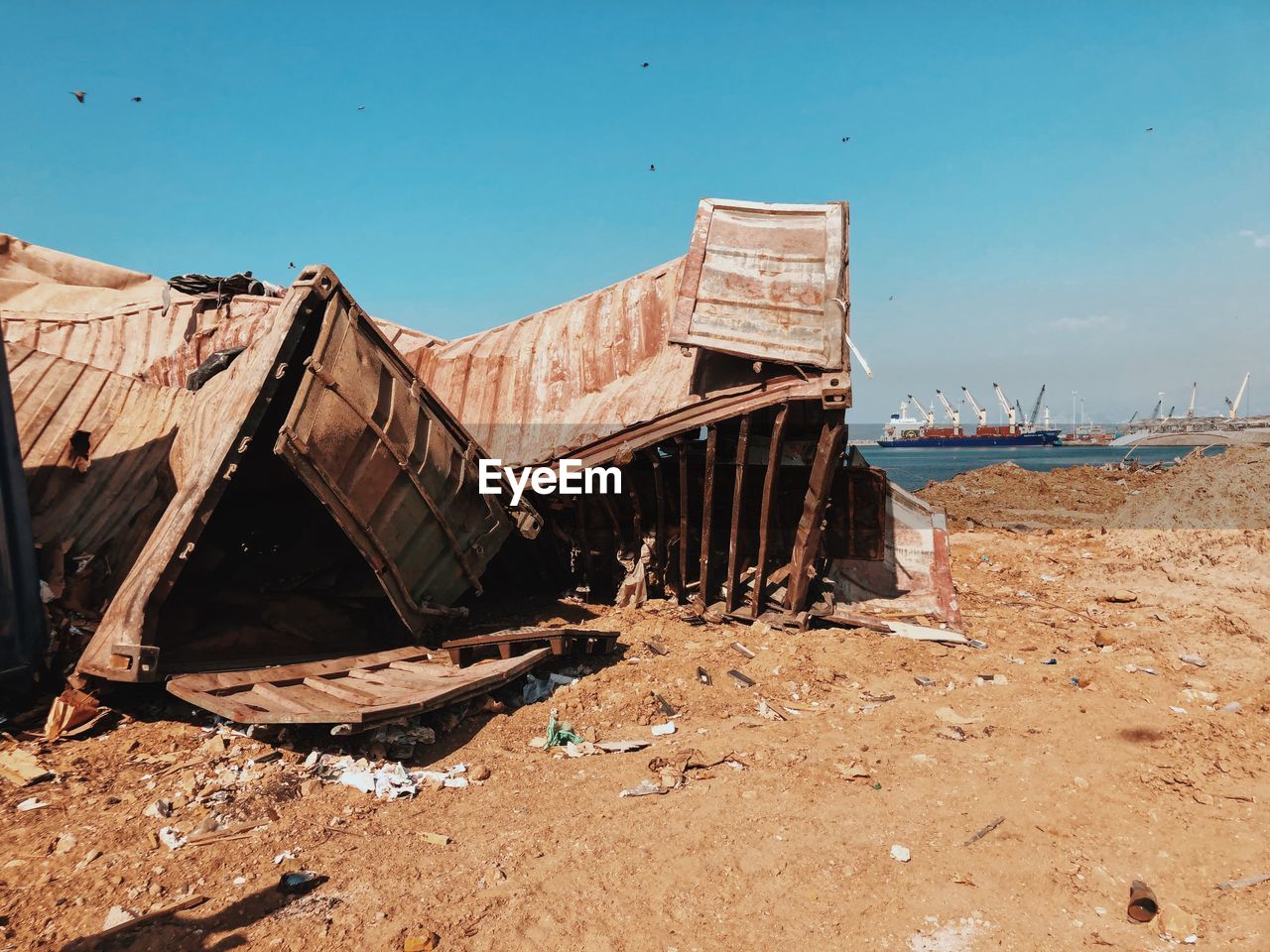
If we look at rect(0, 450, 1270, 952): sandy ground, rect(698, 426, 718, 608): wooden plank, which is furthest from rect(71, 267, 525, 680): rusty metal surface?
rect(698, 426, 718, 608): wooden plank

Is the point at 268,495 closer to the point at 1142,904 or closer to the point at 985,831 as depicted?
the point at 985,831

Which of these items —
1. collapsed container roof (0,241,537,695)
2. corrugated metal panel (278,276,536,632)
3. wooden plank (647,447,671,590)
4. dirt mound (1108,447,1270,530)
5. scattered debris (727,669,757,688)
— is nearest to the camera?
collapsed container roof (0,241,537,695)

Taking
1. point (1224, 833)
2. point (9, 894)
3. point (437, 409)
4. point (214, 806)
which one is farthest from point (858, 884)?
point (437, 409)

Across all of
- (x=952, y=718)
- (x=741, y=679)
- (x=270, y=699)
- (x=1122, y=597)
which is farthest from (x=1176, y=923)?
(x=1122, y=597)

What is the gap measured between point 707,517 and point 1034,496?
50.0 ft

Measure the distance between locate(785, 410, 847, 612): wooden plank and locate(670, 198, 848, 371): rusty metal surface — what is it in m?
0.55

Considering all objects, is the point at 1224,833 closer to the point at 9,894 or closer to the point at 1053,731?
the point at 1053,731

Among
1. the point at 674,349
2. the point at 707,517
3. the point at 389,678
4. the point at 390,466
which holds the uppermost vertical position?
the point at 674,349

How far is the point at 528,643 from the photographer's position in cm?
578

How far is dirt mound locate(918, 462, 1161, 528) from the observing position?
1627 centimetres

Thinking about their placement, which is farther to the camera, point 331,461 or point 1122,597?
point 1122,597

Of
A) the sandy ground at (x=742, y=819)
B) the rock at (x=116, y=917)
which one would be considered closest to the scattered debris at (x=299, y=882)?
the sandy ground at (x=742, y=819)

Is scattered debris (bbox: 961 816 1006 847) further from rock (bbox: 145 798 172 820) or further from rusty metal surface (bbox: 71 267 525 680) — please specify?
rusty metal surface (bbox: 71 267 525 680)
